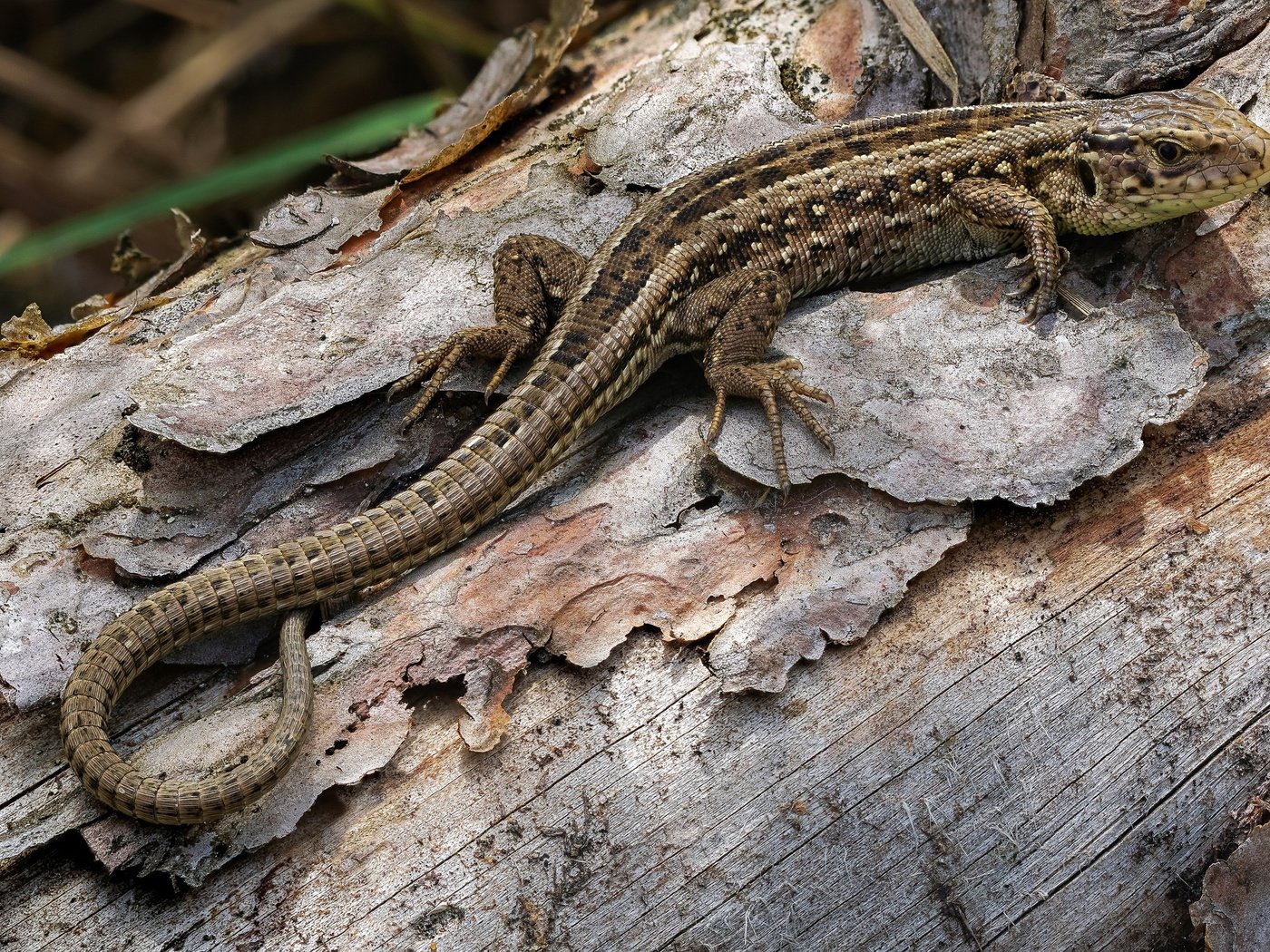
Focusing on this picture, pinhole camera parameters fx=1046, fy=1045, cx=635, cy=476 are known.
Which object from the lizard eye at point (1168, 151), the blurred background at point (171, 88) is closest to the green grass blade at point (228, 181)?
the blurred background at point (171, 88)

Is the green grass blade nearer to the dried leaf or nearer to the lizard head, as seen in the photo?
the dried leaf

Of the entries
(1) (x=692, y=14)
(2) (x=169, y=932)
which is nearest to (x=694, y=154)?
(1) (x=692, y=14)

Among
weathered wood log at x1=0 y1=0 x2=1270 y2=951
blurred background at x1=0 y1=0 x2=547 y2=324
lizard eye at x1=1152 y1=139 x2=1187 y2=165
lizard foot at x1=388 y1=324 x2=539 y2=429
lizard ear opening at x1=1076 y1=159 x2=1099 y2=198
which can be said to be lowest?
weathered wood log at x1=0 y1=0 x2=1270 y2=951

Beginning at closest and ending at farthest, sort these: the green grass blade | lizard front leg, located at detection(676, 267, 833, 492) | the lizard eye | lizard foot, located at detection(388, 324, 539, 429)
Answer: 1. lizard front leg, located at detection(676, 267, 833, 492)
2. lizard foot, located at detection(388, 324, 539, 429)
3. the lizard eye
4. the green grass blade

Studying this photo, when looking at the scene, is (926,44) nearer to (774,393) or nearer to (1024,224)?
(1024,224)

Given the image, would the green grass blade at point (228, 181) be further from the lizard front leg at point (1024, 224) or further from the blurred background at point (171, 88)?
the lizard front leg at point (1024, 224)

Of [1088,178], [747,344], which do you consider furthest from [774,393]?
[1088,178]

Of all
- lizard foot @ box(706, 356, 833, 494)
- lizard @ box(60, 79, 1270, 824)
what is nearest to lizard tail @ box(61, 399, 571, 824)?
lizard @ box(60, 79, 1270, 824)
